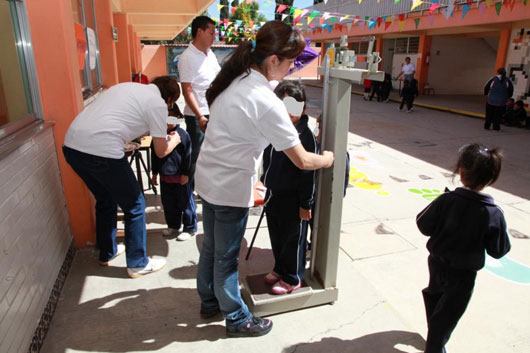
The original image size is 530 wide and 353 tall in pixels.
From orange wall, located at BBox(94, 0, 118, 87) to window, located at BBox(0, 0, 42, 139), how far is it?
3469mm

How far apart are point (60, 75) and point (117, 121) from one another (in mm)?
695

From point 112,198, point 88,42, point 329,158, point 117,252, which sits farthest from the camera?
point 88,42

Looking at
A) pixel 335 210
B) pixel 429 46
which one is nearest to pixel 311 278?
pixel 335 210

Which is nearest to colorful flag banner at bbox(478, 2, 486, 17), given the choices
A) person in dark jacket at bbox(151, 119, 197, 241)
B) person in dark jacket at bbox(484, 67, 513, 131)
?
person in dark jacket at bbox(484, 67, 513, 131)

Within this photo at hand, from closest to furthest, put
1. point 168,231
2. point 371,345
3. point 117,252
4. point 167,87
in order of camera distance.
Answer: point 371,345 < point 167,87 < point 117,252 < point 168,231

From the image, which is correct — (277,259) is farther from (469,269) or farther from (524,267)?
(524,267)

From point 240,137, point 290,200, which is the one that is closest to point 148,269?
point 290,200

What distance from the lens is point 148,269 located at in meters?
2.85

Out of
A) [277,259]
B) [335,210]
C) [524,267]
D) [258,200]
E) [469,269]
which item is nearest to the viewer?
[469,269]

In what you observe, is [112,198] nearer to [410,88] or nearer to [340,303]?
[340,303]

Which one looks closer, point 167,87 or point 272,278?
point 272,278

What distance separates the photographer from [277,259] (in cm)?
258

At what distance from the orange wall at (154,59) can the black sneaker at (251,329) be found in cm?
2351

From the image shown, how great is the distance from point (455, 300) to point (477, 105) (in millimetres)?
14430
